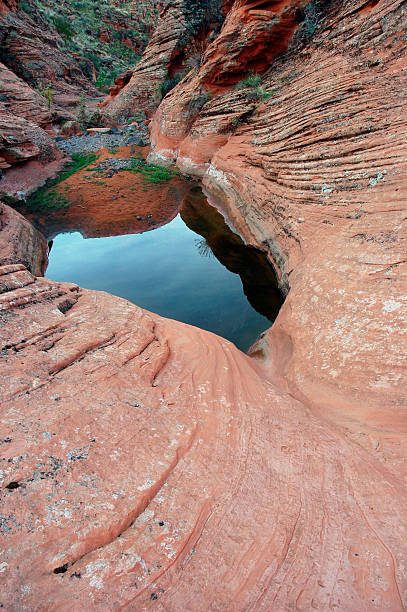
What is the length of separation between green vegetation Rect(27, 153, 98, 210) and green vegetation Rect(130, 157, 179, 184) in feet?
8.62

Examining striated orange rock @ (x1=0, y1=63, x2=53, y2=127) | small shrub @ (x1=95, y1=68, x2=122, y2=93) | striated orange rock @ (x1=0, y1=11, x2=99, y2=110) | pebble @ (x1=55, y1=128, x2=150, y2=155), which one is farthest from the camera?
small shrub @ (x1=95, y1=68, x2=122, y2=93)

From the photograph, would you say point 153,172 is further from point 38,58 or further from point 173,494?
point 38,58

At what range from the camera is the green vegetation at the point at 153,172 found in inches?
548

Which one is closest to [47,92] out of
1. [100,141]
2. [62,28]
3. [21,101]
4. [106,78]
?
[21,101]

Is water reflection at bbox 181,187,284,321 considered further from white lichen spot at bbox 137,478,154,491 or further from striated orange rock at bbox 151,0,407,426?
white lichen spot at bbox 137,478,154,491

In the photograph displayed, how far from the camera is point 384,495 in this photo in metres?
2.09

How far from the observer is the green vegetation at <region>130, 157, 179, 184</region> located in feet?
45.6

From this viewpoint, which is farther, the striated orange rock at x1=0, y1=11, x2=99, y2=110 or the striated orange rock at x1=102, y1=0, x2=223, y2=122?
the striated orange rock at x1=0, y1=11, x2=99, y2=110

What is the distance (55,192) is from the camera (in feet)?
42.8

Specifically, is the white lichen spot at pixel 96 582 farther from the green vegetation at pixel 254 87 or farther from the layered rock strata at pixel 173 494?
the green vegetation at pixel 254 87

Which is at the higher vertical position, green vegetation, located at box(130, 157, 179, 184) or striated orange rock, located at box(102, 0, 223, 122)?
striated orange rock, located at box(102, 0, 223, 122)

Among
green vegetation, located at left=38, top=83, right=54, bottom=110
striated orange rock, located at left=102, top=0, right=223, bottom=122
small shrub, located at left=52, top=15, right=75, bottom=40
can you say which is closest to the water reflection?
striated orange rock, located at left=102, top=0, right=223, bottom=122

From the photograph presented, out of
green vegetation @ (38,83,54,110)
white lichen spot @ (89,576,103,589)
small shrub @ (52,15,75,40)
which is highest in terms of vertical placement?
small shrub @ (52,15,75,40)

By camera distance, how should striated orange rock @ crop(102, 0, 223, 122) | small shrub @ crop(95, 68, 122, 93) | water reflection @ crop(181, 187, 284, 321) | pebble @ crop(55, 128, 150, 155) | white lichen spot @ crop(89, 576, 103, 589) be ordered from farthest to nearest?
small shrub @ crop(95, 68, 122, 93) < pebble @ crop(55, 128, 150, 155) < striated orange rock @ crop(102, 0, 223, 122) < water reflection @ crop(181, 187, 284, 321) < white lichen spot @ crop(89, 576, 103, 589)
